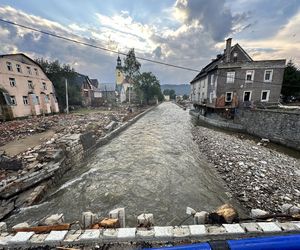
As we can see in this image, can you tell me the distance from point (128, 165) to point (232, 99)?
1814 cm

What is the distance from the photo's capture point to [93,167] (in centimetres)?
836

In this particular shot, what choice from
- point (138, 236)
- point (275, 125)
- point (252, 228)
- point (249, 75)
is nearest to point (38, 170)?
point (138, 236)

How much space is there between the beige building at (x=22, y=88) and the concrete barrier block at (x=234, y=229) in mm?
24353

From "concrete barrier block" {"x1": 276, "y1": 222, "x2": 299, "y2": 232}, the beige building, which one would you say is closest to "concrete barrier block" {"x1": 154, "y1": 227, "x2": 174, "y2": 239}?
"concrete barrier block" {"x1": 276, "y1": 222, "x2": 299, "y2": 232}

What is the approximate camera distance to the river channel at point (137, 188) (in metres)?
5.10

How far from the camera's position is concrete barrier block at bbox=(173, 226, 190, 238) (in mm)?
2287

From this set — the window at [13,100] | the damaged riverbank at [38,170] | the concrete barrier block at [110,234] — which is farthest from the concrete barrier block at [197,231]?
the window at [13,100]

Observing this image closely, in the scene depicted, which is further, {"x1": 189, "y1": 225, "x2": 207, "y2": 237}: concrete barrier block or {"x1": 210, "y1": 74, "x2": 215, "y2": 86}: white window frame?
{"x1": 210, "y1": 74, "x2": 215, "y2": 86}: white window frame

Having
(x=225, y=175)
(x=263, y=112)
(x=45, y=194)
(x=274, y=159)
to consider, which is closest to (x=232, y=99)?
(x=263, y=112)

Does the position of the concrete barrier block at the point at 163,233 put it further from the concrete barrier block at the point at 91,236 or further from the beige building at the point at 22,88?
the beige building at the point at 22,88

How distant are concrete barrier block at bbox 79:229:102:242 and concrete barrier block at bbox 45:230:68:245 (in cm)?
27

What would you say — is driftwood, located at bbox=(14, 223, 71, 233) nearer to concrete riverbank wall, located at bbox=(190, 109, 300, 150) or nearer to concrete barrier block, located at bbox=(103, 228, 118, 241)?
concrete barrier block, located at bbox=(103, 228, 118, 241)

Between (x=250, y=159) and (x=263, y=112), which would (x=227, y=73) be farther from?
(x=250, y=159)

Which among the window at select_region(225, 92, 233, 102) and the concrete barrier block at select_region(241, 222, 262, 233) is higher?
the window at select_region(225, 92, 233, 102)
